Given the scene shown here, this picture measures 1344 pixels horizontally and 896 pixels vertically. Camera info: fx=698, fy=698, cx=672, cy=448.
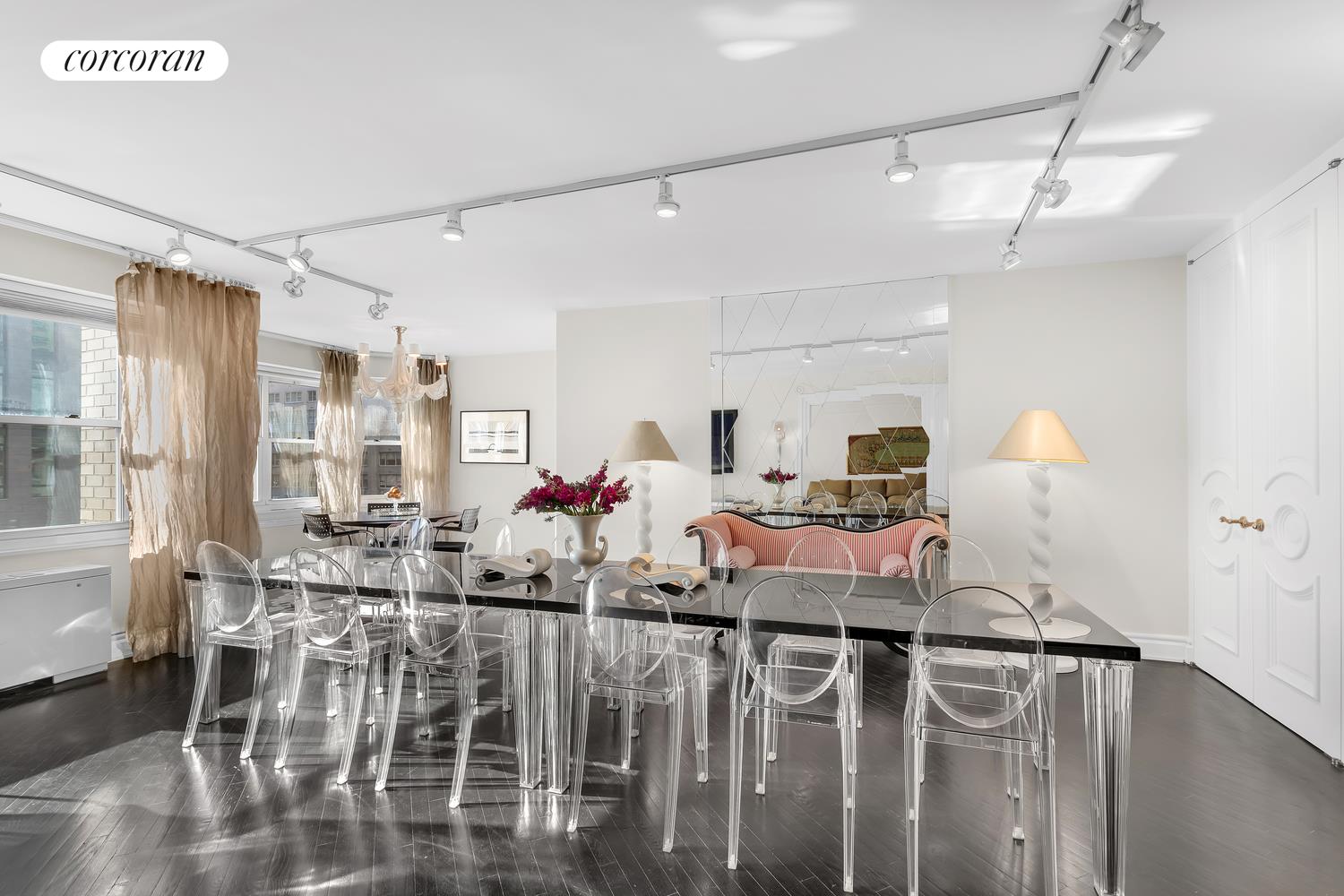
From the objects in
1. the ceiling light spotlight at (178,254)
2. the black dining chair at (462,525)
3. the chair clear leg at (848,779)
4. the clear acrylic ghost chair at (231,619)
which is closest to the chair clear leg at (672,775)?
the chair clear leg at (848,779)

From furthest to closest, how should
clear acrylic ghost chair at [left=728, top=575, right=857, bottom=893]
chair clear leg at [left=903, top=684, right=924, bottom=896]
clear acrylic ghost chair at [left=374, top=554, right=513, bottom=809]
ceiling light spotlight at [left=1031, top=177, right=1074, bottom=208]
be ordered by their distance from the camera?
ceiling light spotlight at [left=1031, top=177, right=1074, bottom=208], clear acrylic ghost chair at [left=374, top=554, right=513, bottom=809], clear acrylic ghost chair at [left=728, top=575, right=857, bottom=893], chair clear leg at [left=903, top=684, right=924, bottom=896]

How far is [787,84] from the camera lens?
2.50 m

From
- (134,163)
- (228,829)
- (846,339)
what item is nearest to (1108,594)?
(846,339)

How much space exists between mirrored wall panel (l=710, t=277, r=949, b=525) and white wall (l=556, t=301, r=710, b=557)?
0.17m

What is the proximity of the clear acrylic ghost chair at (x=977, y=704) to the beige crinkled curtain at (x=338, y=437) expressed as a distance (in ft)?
22.7

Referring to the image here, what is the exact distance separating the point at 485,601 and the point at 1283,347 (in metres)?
3.95

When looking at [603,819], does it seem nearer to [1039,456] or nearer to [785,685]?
[785,685]

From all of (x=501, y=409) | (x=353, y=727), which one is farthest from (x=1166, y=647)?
(x=501, y=409)

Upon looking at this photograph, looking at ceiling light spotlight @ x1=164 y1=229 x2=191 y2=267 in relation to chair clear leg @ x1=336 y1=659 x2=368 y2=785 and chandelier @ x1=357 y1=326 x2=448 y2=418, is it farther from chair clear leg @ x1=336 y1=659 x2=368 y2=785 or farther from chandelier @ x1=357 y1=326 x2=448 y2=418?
chair clear leg @ x1=336 y1=659 x2=368 y2=785

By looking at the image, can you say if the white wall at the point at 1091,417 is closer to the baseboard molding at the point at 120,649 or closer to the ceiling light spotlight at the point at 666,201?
the ceiling light spotlight at the point at 666,201

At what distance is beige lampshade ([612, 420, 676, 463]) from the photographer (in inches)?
214

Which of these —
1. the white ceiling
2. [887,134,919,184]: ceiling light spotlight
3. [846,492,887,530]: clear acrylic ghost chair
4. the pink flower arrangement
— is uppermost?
the white ceiling

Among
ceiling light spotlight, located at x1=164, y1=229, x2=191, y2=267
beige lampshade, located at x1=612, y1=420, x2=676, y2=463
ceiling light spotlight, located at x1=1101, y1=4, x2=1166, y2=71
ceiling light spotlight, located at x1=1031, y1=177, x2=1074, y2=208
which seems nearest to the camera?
ceiling light spotlight, located at x1=1101, y1=4, x2=1166, y2=71

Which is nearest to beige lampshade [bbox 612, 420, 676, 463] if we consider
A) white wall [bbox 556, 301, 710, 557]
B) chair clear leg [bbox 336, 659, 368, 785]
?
white wall [bbox 556, 301, 710, 557]
